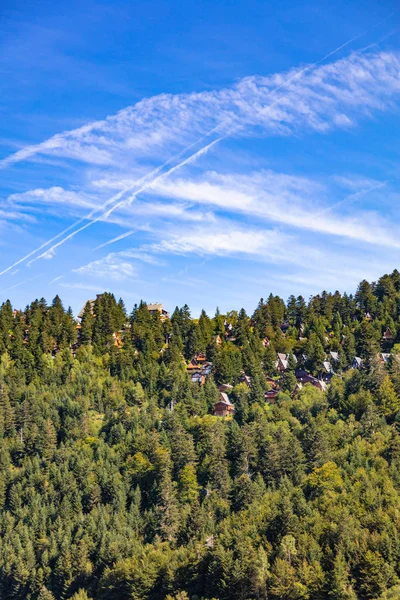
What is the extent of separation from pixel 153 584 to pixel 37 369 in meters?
54.9

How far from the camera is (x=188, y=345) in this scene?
121188 millimetres

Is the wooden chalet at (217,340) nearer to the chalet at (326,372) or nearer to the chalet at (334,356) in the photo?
the chalet at (326,372)

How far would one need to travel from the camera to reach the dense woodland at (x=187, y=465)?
183 ft

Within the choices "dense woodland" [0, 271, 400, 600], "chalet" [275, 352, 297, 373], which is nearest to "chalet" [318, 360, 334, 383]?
"dense woodland" [0, 271, 400, 600]

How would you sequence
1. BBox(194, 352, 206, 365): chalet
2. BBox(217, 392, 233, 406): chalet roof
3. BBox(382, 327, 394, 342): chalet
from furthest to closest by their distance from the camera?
BBox(382, 327, 394, 342): chalet
BBox(194, 352, 206, 365): chalet
BBox(217, 392, 233, 406): chalet roof

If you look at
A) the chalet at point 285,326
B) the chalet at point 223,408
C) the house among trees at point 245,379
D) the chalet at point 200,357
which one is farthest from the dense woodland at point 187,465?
the chalet at point 285,326

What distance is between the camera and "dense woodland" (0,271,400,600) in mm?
55656

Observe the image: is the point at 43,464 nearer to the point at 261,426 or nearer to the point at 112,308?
the point at 261,426

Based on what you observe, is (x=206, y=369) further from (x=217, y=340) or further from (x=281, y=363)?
(x=281, y=363)

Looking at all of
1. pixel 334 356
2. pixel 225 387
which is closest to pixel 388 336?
pixel 334 356

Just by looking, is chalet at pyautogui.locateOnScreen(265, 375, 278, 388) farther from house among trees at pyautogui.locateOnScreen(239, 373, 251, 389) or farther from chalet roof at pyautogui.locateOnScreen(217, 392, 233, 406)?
chalet roof at pyautogui.locateOnScreen(217, 392, 233, 406)

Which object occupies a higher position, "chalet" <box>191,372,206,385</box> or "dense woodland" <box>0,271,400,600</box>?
"chalet" <box>191,372,206,385</box>

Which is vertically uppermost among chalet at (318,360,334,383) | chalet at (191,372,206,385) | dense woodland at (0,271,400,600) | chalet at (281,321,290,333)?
chalet at (281,321,290,333)

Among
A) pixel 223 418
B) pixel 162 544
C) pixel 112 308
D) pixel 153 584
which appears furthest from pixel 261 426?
pixel 112 308
